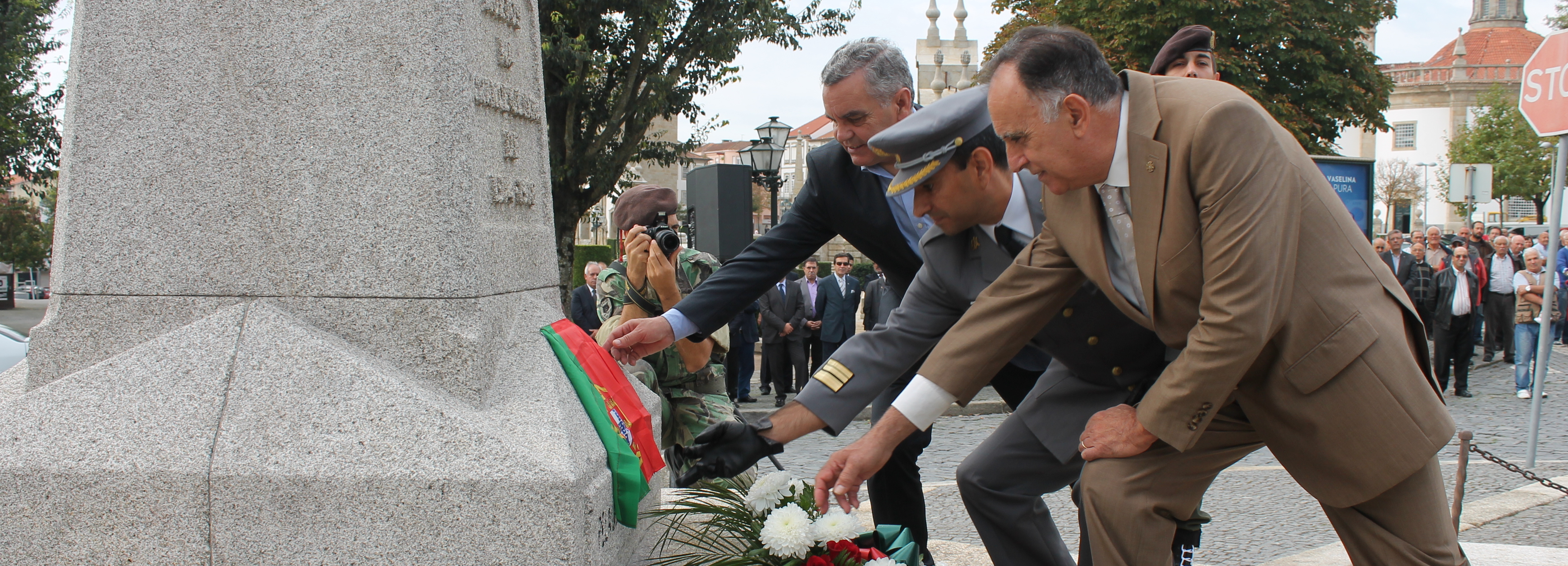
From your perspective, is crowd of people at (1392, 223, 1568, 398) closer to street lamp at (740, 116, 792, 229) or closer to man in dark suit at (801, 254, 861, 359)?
man in dark suit at (801, 254, 861, 359)

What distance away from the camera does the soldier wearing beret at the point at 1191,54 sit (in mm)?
5125

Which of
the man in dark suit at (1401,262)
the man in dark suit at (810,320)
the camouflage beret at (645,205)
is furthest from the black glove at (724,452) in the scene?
the man in dark suit at (1401,262)

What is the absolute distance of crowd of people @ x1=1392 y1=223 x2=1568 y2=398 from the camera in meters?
11.4

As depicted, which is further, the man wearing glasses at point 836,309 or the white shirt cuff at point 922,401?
the man wearing glasses at point 836,309

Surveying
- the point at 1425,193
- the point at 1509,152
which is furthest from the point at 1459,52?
the point at 1509,152

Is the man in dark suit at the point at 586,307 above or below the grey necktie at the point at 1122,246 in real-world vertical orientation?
below

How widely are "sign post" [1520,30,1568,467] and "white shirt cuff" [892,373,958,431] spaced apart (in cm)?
545

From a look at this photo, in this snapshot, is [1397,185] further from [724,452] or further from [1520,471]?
[724,452]

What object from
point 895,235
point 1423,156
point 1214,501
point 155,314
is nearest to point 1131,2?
point 1214,501

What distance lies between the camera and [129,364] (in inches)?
115

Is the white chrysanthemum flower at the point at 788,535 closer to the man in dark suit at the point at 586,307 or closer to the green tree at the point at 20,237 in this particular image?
the man in dark suit at the point at 586,307

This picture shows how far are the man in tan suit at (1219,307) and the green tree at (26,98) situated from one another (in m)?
20.3

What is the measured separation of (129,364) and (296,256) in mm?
521

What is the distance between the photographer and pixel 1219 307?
2.13 m
